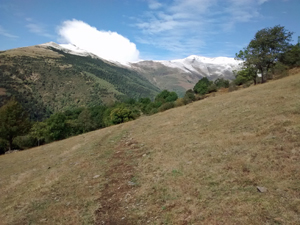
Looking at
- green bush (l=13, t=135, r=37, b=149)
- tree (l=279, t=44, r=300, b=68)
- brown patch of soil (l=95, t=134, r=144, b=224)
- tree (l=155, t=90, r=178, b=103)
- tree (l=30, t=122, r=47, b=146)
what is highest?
tree (l=279, t=44, r=300, b=68)

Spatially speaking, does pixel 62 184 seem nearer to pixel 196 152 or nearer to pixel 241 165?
pixel 196 152

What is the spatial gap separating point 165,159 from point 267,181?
7506 millimetres

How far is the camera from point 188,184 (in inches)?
420

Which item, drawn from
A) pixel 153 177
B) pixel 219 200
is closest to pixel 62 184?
pixel 153 177

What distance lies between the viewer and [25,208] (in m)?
12.3

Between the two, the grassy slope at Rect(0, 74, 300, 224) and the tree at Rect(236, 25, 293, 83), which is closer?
the grassy slope at Rect(0, 74, 300, 224)

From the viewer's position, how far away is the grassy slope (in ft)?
26.2

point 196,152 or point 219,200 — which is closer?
point 219,200

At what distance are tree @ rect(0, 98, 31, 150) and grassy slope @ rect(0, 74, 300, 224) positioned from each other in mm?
47923

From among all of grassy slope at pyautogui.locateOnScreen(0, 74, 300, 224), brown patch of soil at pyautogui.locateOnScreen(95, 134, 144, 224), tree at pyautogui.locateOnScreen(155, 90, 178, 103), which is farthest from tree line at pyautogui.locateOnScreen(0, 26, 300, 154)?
tree at pyautogui.locateOnScreen(155, 90, 178, 103)

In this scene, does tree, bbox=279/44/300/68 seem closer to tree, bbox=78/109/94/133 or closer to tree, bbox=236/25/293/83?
tree, bbox=236/25/293/83

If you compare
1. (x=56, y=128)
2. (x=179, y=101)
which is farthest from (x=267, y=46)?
(x=56, y=128)

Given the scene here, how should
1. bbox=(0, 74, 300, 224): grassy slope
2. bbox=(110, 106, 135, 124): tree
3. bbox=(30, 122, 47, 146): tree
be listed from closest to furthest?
bbox=(0, 74, 300, 224): grassy slope → bbox=(30, 122, 47, 146): tree → bbox=(110, 106, 135, 124): tree

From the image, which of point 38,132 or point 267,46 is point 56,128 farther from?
point 267,46
